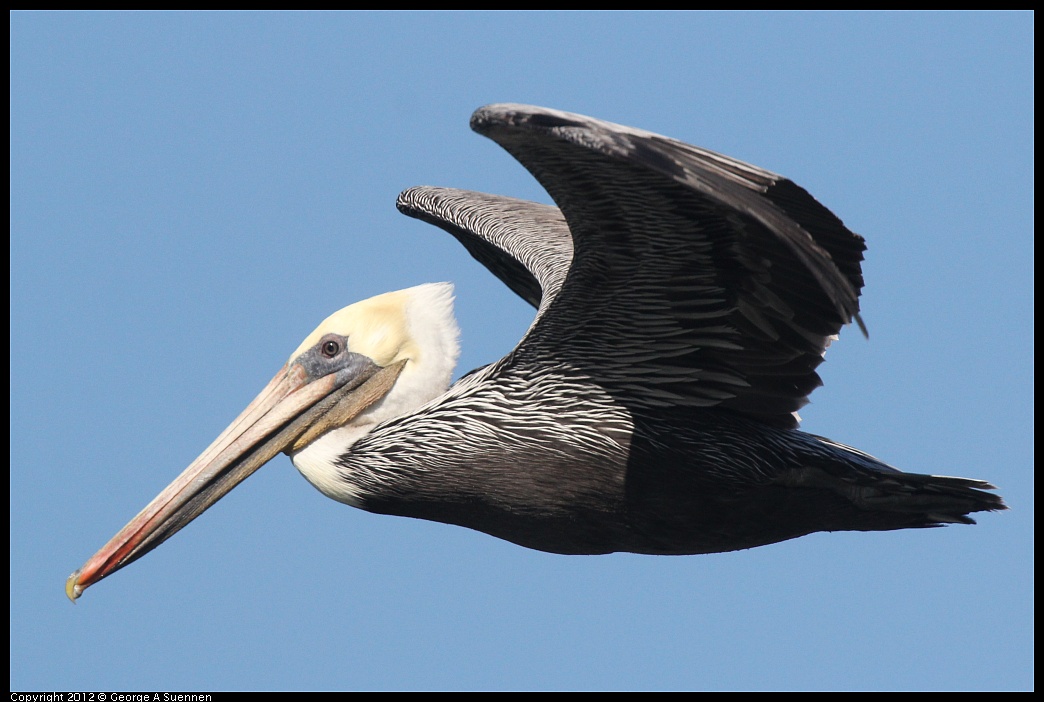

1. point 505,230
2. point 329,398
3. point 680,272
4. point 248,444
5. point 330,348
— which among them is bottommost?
point 248,444

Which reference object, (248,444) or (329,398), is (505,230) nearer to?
(329,398)

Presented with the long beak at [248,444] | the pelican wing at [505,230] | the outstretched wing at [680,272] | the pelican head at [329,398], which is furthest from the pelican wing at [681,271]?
the pelican wing at [505,230]

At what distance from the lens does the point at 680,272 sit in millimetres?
7816

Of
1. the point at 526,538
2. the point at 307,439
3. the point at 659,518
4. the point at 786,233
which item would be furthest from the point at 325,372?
the point at 786,233

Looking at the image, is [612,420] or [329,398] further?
[329,398]

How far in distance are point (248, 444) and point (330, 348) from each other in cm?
76

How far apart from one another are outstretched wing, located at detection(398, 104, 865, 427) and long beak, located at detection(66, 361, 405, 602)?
120cm

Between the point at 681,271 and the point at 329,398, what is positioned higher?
the point at 681,271

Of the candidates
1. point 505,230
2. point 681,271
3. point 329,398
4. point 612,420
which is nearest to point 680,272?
point 681,271

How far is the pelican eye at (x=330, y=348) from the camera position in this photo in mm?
9180

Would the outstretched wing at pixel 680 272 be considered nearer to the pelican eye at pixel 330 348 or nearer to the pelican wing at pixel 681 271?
the pelican wing at pixel 681 271

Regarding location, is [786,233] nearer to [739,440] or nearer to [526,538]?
[739,440]

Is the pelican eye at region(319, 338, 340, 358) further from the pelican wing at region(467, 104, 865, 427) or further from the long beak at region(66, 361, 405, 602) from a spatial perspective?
the pelican wing at region(467, 104, 865, 427)

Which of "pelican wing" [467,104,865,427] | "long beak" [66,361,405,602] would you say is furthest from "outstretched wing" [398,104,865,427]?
"long beak" [66,361,405,602]
